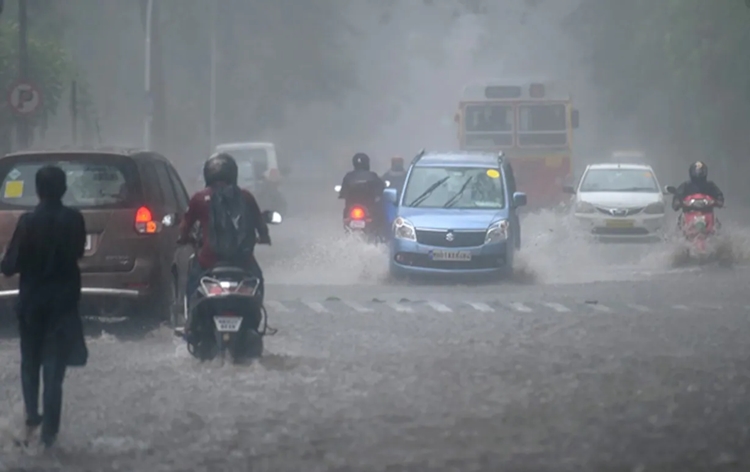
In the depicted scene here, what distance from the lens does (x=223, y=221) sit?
43.8ft

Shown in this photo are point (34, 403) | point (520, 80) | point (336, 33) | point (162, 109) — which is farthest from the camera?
point (336, 33)

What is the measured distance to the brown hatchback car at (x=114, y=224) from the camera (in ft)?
51.2

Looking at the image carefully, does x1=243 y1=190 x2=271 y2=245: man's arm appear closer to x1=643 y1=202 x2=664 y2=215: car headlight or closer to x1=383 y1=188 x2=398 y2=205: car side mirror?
x1=383 y1=188 x2=398 y2=205: car side mirror

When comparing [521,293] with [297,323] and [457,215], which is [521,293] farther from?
[297,323]

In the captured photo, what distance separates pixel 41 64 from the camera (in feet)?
136

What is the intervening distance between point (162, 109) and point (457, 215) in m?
26.5

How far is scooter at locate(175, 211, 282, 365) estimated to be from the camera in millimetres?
13312

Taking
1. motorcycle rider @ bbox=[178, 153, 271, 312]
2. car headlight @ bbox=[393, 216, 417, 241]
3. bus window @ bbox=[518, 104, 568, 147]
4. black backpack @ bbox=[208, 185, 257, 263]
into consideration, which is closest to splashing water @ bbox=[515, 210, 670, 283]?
car headlight @ bbox=[393, 216, 417, 241]

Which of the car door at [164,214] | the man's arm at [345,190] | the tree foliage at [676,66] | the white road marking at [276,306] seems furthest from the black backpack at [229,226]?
the tree foliage at [676,66]

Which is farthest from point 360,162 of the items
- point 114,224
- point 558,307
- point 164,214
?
point 114,224

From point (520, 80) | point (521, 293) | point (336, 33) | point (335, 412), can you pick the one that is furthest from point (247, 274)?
point (336, 33)

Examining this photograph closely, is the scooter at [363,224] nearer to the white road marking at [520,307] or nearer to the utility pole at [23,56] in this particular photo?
the white road marking at [520,307]

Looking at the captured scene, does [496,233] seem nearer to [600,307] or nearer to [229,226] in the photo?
[600,307]

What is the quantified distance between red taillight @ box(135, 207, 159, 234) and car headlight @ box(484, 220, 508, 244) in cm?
828
